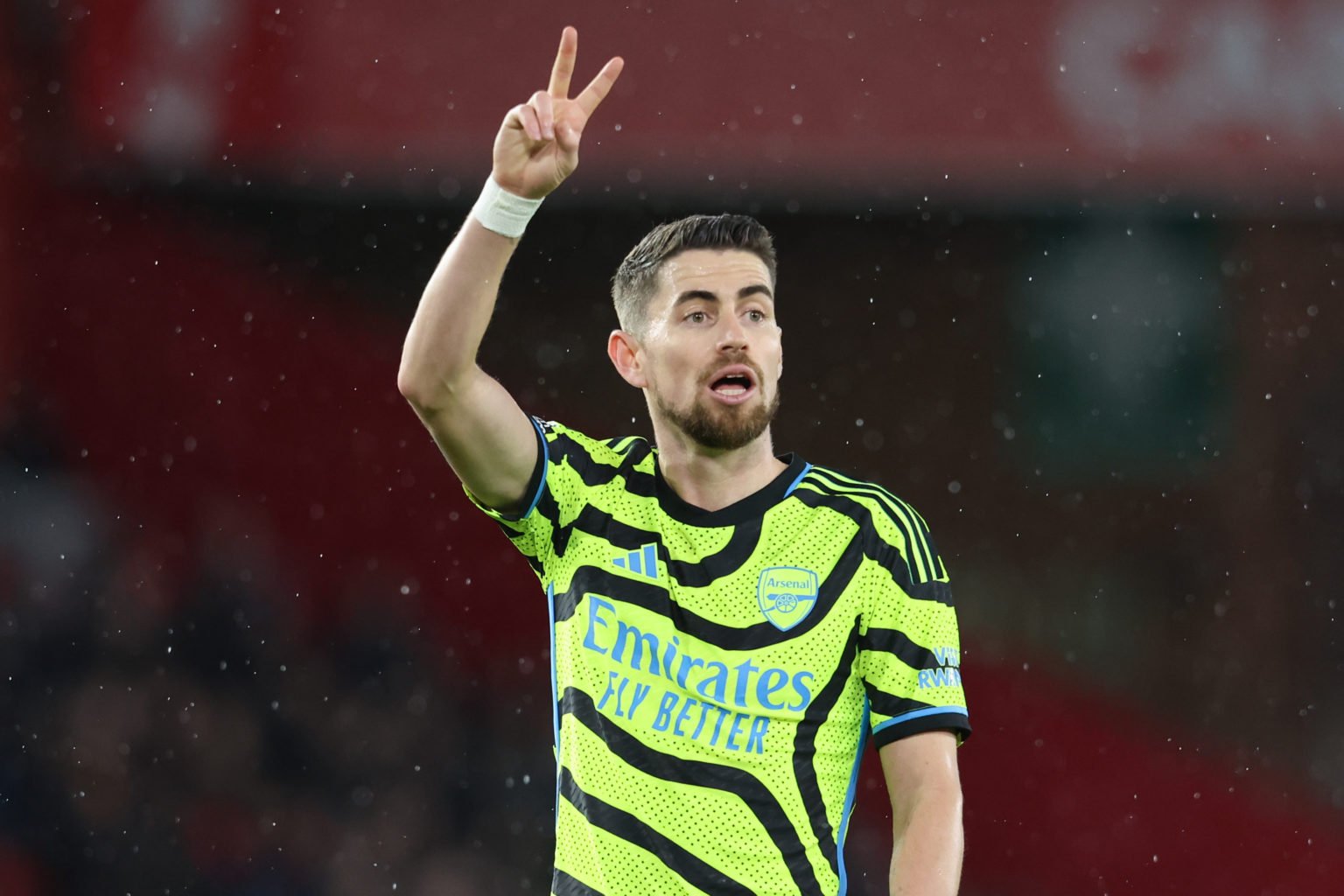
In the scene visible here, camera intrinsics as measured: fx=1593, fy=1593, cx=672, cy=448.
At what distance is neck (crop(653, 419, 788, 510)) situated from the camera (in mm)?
2486

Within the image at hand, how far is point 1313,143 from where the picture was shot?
253 inches

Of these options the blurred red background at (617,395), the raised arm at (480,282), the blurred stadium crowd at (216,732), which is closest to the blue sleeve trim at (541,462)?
the raised arm at (480,282)

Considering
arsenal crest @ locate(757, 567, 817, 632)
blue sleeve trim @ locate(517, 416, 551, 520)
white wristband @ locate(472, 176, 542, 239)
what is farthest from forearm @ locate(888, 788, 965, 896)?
white wristband @ locate(472, 176, 542, 239)

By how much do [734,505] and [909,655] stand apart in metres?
0.37

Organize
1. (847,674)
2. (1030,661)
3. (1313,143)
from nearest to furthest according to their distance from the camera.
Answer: (847,674)
(1313,143)
(1030,661)

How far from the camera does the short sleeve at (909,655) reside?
227 centimetres

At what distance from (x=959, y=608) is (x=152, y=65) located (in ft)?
13.5

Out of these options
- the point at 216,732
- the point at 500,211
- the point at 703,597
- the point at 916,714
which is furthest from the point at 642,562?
the point at 216,732

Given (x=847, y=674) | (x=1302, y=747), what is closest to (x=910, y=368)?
(x=1302, y=747)

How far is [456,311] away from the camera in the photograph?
2.21 m

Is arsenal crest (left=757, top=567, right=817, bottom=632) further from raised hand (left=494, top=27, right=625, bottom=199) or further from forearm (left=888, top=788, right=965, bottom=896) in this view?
raised hand (left=494, top=27, right=625, bottom=199)

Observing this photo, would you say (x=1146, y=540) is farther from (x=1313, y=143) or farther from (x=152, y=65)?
(x=152, y=65)

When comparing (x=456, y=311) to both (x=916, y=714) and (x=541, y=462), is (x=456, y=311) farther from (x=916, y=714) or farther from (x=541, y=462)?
(x=916, y=714)

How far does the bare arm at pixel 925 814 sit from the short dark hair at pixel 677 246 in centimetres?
77
